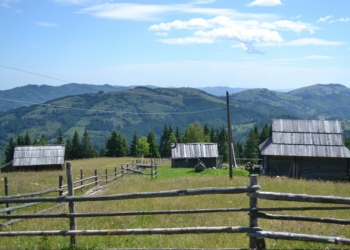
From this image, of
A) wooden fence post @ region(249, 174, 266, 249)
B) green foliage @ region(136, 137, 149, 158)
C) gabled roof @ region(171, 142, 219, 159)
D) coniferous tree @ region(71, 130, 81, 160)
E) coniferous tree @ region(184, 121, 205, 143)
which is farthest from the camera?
coniferous tree @ region(184, 121, 205, 143)

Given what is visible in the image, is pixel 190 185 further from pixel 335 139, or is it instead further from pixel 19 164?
pixel 19 164

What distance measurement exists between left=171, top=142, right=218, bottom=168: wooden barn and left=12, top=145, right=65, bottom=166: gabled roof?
1492 cm

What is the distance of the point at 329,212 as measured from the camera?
12414 millimetres

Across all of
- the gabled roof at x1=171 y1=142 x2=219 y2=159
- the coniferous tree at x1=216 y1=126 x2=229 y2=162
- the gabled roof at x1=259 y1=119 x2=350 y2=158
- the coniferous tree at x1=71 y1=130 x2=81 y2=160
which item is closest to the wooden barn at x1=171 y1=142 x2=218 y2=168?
the gabled roof at x1=171 y1=142 x2=219 y2=159

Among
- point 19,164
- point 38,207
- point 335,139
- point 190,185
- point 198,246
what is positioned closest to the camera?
point 198,246

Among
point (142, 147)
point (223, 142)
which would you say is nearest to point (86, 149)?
point (142, 147)

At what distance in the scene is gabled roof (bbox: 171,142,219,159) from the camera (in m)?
49.5

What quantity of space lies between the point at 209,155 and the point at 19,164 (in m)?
24.6

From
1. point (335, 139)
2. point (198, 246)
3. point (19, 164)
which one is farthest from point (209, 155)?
point (198, 246)

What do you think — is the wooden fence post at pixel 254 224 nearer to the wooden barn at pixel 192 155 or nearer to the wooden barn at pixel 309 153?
the wooden barn at pixel 309 153

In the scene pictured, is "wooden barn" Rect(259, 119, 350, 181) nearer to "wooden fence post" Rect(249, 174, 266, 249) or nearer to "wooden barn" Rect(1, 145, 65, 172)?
"wooden fence post" Rect(249, 174, 266, 249)

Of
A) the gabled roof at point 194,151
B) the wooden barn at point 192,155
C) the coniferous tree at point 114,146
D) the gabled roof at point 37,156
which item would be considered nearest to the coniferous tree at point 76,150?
the coniferous tree at point 114,146

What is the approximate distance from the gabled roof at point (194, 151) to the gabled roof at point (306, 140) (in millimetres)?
Result: 14717

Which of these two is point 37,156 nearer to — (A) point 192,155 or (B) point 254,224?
(A) point 192,155
